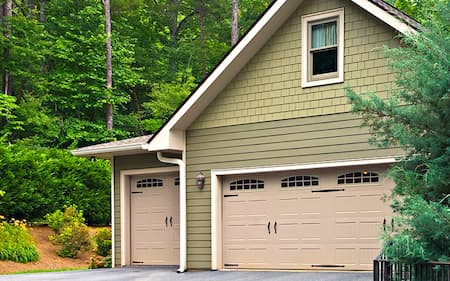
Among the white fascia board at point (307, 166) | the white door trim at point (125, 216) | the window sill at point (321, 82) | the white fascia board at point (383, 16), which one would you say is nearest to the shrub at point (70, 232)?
the white door trim at point (125, 216)

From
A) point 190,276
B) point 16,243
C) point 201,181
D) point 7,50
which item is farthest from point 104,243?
point 7,50

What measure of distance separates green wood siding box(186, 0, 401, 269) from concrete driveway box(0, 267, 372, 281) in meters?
0.88

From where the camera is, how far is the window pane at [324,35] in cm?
1318

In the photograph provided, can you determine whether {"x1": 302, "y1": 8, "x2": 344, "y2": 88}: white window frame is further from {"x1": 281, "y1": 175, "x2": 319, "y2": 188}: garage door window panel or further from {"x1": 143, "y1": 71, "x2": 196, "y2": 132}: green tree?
{"x1": 143, "y1": 71, "x2": 196, "y2": 132}: green tree

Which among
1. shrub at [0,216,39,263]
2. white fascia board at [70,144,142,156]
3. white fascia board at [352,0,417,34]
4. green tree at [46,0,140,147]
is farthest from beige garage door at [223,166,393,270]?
green tree at [46,0,140,147]

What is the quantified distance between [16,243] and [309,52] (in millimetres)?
9837

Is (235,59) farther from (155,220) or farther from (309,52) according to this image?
(155,220)

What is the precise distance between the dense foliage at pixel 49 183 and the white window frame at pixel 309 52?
967 cm

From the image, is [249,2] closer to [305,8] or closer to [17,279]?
[305,8]

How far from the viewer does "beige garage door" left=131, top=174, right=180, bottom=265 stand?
15.7m

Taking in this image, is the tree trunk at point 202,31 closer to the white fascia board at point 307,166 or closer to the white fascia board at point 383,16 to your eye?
the white fascia board at point 307,166

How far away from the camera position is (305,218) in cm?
1338

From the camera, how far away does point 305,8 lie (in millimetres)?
13375

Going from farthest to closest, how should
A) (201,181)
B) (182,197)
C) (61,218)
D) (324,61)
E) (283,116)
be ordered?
(61,218) < (182,197) < (201,181) < (283,116) < (324,61)
